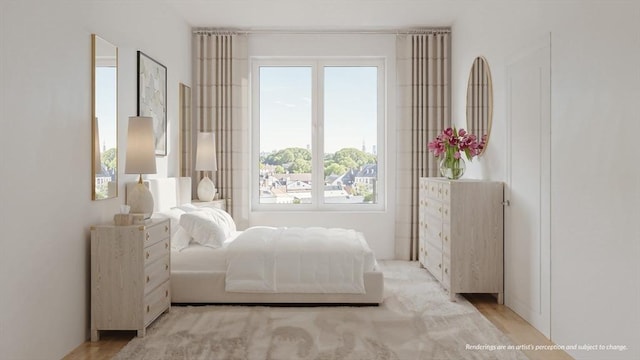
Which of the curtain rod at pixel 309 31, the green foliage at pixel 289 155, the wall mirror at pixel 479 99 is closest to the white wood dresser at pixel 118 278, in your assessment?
the green foliage at pixel 289 155

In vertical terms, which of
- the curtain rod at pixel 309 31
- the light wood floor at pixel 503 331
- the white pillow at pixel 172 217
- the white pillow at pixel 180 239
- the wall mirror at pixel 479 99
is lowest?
the light wood floor at pixel 503 331

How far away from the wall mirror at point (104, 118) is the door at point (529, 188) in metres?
3.11

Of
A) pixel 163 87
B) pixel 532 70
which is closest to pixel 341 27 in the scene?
pixel 163 87

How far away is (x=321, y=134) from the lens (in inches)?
248

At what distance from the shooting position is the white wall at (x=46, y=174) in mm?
2564

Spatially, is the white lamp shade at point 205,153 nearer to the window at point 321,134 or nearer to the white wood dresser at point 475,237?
the window at point 321,134

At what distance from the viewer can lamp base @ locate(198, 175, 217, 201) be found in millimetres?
5762

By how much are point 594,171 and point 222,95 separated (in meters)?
4.40

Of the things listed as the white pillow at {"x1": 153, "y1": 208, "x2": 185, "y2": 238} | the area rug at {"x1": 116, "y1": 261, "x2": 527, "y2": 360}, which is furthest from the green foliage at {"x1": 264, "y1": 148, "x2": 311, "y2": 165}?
the area rug at {"x1": 116, "y1": 261, "x2": 527, "y2": 360}

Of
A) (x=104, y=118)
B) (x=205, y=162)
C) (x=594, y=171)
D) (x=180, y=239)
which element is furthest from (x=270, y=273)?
(x=594, y=171)

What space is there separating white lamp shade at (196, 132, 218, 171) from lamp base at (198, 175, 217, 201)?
0.50 feet

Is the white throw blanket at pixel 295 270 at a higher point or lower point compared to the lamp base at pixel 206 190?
lower

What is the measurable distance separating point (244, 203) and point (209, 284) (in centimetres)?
210

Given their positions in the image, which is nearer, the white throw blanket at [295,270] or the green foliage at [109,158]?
the green foliage at [109,158]
